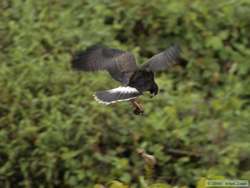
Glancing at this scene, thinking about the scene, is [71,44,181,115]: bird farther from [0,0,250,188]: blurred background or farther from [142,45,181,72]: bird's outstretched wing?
[0,0,250,188]: blurred background

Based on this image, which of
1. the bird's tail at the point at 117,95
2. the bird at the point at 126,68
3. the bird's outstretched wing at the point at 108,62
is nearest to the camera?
the bird's tail at the point at 117,95

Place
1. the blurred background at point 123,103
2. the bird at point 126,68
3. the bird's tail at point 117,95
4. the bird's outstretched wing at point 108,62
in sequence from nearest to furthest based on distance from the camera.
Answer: the bird's tail at point 117,95 < the bird at point 126,68 < the bird's outstretched wing at point 108,62 < the blurred background at point 123,103

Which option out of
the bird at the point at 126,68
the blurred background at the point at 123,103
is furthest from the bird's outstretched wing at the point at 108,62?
the blurred background at the point at 123,103

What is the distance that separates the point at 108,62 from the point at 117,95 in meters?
0.48

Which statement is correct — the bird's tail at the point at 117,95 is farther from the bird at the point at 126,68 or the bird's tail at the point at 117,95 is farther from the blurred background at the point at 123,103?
the blurred background at the point at 123,103

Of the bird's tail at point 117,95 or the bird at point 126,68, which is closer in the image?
the bird's tail at point 117,95

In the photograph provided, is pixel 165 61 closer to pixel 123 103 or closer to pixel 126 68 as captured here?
pixel 126 68

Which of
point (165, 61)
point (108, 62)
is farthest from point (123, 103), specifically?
point (165, 61)

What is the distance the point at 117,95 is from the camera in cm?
452

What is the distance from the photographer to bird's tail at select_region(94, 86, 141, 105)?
4.40 meters

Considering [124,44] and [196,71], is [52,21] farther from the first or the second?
[196,71]

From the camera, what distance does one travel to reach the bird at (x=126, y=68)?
4555 millimetres

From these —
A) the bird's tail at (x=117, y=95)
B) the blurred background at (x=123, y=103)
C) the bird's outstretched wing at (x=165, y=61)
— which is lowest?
the blurred background at (x=123, y=103)

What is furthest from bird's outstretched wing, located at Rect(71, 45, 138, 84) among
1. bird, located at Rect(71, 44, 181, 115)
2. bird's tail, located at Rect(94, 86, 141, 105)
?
bird's tail, located at Rect(94, 86, 141, 105)
